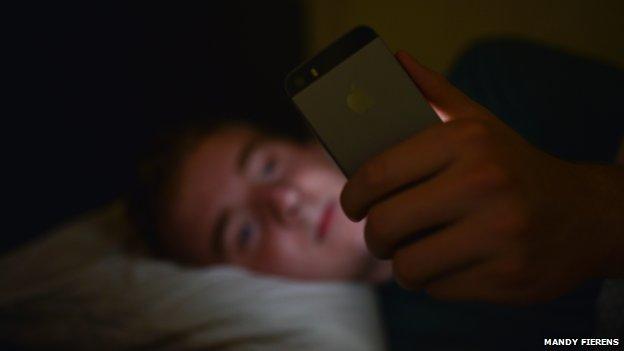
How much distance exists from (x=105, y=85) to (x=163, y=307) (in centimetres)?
52

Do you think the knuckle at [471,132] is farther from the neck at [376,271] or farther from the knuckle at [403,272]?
the neck at [376,271]

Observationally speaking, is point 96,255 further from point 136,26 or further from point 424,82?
point 424,82

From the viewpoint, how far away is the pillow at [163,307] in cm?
71

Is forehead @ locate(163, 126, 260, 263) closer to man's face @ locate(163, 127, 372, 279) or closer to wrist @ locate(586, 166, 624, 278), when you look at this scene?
man's face @ locate(163, 127, 372, 279)

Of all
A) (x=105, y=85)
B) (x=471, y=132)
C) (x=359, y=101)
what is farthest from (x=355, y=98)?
(x=105, y=85)

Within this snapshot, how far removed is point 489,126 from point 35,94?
946mm

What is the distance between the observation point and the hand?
0.90 feet

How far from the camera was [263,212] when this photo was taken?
32.7 inches

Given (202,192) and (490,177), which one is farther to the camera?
(202,192)

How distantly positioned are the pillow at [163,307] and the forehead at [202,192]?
0.15 feet

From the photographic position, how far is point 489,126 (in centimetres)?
29

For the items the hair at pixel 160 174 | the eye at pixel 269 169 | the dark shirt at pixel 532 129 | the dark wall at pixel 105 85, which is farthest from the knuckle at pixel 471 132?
the dark wall at pixel 105 85

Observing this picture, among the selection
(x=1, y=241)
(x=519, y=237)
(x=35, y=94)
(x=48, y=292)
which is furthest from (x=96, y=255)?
(x=519, y=237)

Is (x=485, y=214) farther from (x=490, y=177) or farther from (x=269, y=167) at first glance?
(x=269, y=167)
